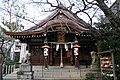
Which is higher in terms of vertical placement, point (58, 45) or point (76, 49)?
point (58, 45)

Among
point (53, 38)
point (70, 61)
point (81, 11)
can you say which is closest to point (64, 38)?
point (53, 38)

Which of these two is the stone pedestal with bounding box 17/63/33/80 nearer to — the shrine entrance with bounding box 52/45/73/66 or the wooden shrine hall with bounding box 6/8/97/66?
the wooden shrine hall with bounding box 6/8/97/66

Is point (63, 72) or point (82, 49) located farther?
point (82, 49)

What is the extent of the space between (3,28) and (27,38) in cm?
563

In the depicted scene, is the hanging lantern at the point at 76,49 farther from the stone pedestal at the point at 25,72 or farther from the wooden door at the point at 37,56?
the stone pedestal at the point at 25,72

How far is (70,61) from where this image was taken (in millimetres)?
20156

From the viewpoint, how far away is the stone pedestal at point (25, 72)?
13.3 metres

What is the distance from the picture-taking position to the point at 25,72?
13398 millimetres

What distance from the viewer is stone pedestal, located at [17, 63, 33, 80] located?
523 inches

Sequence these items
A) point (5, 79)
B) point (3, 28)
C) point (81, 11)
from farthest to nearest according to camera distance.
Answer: point (3, 28) < point (5, 79) < point (81, 11)

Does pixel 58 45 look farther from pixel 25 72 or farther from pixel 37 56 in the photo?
pixel 25 72

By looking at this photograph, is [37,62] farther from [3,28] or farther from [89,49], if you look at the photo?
[3,28]

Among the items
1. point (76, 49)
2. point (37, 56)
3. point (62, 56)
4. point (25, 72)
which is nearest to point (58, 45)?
point (62, 56)

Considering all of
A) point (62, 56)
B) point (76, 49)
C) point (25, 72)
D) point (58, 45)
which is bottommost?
point (25, 72)
